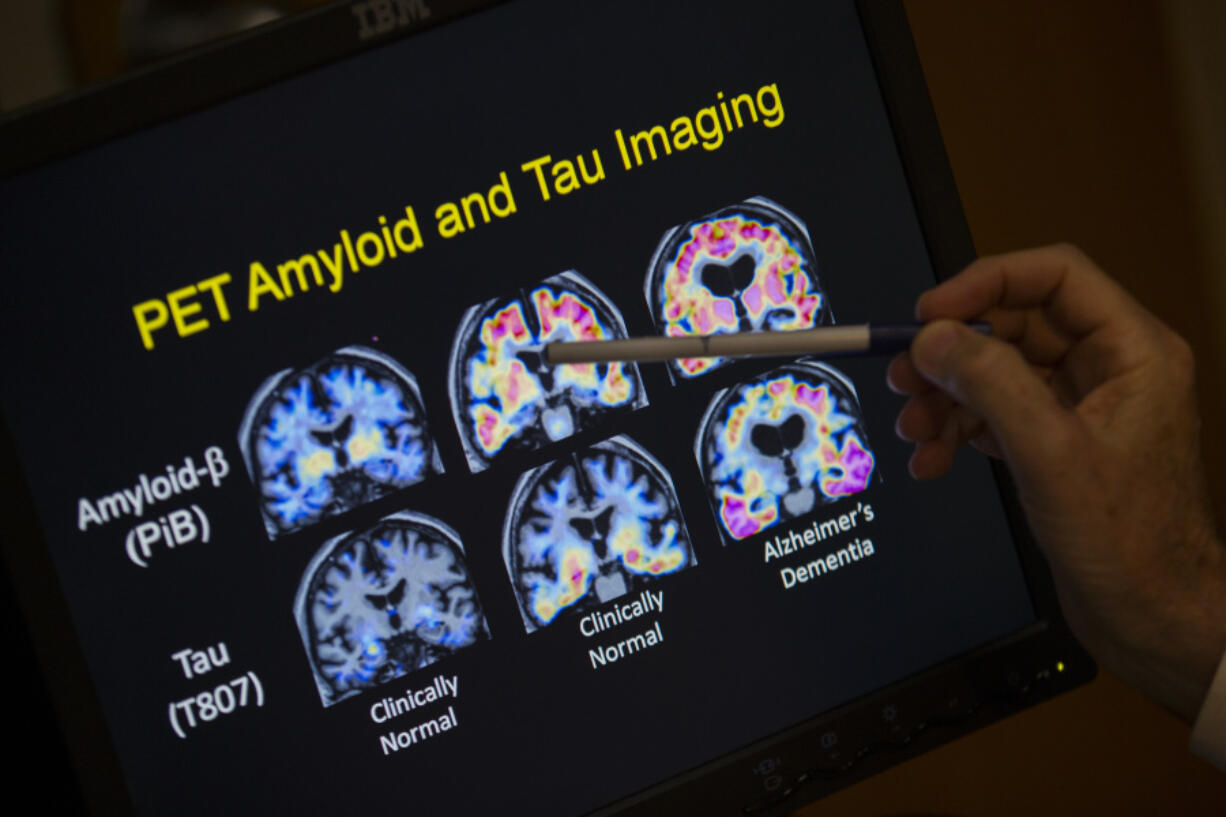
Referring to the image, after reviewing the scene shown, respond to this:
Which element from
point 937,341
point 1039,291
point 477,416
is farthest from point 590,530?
point 1039,291

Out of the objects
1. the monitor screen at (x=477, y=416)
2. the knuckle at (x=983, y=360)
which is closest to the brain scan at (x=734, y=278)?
the monitor screen at (x=477, y=416)

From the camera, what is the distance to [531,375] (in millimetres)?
650

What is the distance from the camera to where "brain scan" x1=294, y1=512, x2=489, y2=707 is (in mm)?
623

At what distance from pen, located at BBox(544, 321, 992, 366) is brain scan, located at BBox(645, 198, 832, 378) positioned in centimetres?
4

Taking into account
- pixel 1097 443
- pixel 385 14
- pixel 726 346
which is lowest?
pixel 1097 443

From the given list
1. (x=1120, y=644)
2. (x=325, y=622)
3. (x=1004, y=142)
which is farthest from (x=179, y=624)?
(x=1004, y=142)

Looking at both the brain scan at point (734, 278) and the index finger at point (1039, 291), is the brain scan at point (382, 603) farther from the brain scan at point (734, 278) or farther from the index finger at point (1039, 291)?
the index finger at point (1039, 291)

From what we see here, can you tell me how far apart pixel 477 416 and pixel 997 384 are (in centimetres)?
32

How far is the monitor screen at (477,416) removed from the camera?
603 mm

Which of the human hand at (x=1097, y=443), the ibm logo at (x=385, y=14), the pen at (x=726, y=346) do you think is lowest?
the human hand at (x=1097, y=443)

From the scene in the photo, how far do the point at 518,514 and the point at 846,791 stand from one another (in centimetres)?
51

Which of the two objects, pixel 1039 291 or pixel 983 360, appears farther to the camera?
pixel 1039 291

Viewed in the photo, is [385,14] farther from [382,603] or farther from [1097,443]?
[1097,443]

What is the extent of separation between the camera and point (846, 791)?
0.96m
